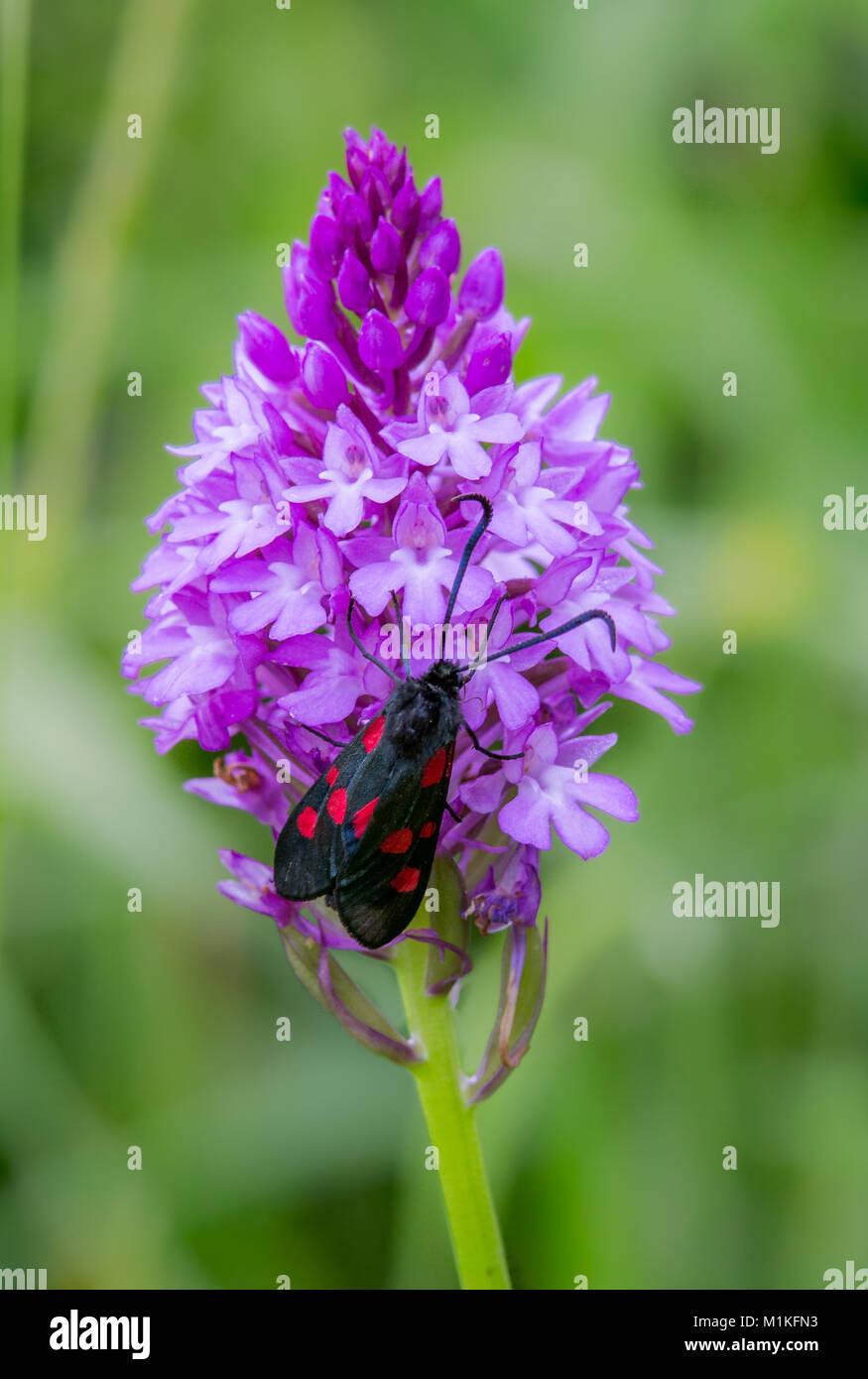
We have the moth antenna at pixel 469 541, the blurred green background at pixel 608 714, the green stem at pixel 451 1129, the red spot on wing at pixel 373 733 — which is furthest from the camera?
the blurred green background at pixel 608 714

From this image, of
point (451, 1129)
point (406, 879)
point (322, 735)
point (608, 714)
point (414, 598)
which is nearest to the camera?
point (414, 598)

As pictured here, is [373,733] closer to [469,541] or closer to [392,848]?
[392,848]

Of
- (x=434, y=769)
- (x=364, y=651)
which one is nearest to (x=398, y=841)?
(x=434, y=769)

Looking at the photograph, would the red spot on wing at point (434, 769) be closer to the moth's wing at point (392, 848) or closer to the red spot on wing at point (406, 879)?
the moth's wing at point (392, 848)

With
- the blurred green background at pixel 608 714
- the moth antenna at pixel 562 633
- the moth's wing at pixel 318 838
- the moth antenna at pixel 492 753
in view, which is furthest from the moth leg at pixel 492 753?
the blurred green background at pixel 608 714
